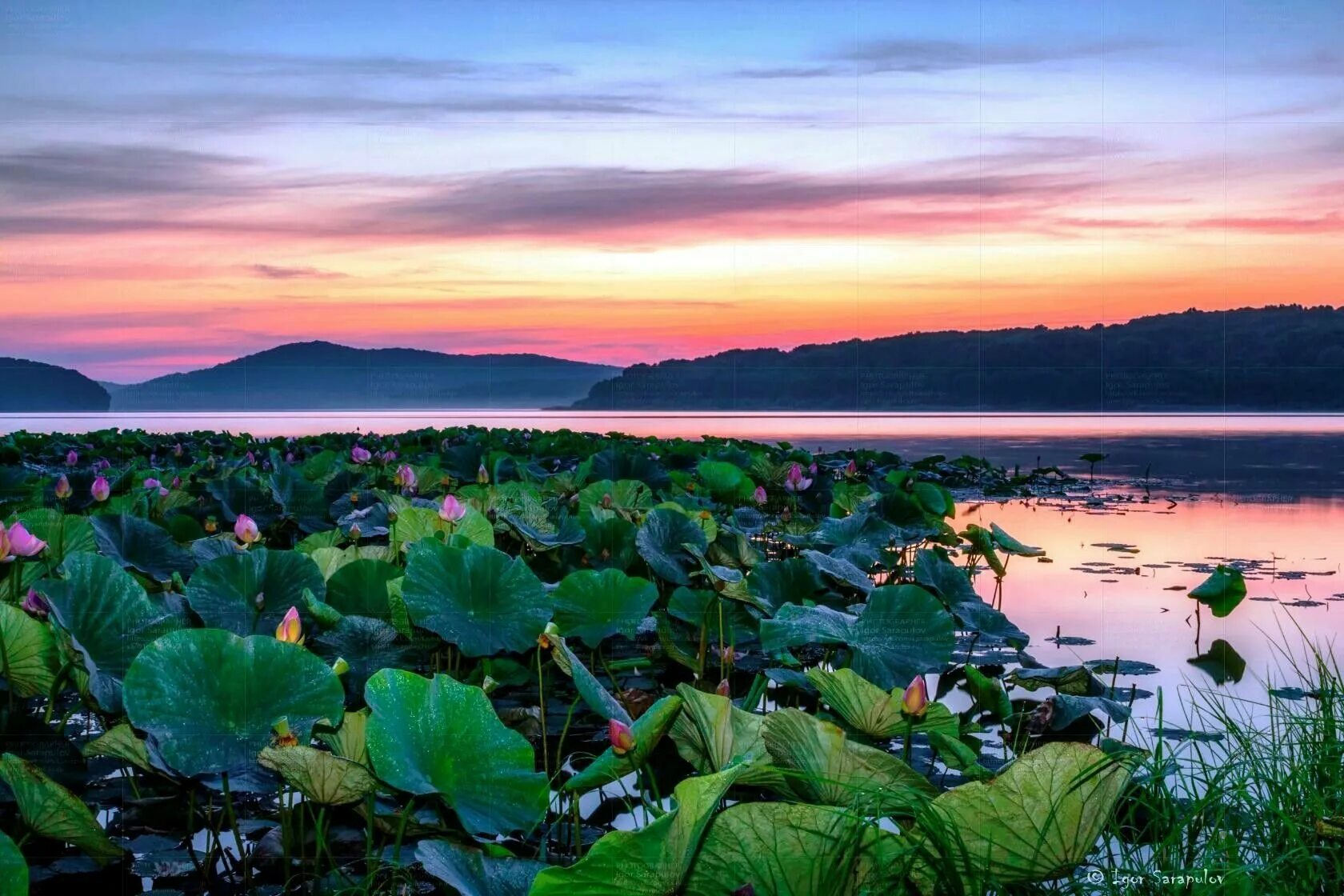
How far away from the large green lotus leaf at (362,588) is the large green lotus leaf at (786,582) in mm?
1216

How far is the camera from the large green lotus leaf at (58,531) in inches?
131

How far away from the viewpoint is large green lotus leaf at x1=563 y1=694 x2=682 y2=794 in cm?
174

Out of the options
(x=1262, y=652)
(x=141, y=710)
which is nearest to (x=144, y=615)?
(x=141, y=710)

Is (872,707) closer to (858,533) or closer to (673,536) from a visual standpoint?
(673,536)

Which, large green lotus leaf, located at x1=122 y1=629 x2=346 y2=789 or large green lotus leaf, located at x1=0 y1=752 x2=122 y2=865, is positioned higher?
large green lotus leaf, located at x1=122 y1=629 x2=346 y2=789

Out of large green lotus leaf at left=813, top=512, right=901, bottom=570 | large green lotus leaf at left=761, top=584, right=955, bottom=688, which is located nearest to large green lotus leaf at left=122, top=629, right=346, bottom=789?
large green lotus leaf at left=761, top=584, right=955, bottom=688

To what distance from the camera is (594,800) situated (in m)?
2.69

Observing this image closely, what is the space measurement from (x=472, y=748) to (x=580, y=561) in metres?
2.33

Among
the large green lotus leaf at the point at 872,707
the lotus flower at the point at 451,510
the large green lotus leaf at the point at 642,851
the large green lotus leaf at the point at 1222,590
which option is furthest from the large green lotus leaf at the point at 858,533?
the large green lotus leaf at the point at 642,851

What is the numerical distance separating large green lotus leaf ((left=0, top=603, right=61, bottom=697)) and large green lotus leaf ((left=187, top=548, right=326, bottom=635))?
43 centimetres

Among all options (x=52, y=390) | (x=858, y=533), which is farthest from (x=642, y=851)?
(x=52, y=390)

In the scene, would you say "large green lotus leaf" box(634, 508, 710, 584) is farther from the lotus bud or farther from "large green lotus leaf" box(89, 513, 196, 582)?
the lotus bud

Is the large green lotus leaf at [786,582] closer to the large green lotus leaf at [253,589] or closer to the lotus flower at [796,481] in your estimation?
the large green lotus leaf at [253,589]

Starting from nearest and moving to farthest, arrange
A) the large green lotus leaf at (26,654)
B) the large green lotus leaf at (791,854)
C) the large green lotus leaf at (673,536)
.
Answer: the large green lotus leaf at (791,854) < the large green lotus leaf at (26,654) < the large green lotus leaf at (673,536)
